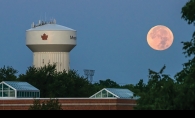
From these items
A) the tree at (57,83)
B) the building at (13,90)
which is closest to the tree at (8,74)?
the tree at (57,83)

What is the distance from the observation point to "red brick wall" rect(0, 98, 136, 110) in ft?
293

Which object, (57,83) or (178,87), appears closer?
(178,87)

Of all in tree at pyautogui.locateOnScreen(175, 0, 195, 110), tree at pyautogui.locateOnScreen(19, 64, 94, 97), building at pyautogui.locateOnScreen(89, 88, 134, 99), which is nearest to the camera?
tree at pyautogui.locateOnScreen(175, 0, 195, 110)

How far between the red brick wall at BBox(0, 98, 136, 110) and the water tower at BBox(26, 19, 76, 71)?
60131mm

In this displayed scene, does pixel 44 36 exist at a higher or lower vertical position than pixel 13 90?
higher

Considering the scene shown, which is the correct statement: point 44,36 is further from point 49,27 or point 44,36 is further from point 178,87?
point 178,87

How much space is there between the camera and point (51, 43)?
152 meters

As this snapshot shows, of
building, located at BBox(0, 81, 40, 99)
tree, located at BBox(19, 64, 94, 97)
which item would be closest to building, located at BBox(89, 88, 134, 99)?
building, located at BBox(0, 81, 40, 99)

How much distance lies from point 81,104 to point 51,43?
61921mm

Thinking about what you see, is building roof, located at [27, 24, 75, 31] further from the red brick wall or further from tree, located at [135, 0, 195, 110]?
tree, located at [135, 0, 195, 110]

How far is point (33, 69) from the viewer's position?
146750mm

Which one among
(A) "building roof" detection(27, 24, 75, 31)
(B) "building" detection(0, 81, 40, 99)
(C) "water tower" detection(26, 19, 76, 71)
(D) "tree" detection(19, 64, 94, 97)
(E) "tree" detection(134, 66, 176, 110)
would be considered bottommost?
(E) "tree" detection(134, 66, 176, 110)

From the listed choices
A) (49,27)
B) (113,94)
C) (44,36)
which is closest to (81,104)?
(113,94)
